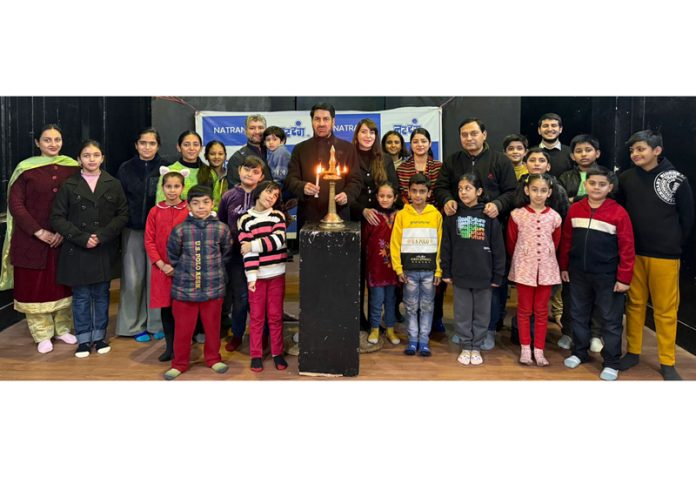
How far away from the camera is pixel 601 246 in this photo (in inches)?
137

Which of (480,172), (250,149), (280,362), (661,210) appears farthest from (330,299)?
(661,210)

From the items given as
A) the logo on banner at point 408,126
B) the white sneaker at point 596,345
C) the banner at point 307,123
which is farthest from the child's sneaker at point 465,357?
the logo on banner at point 408,126

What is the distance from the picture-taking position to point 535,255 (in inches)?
143

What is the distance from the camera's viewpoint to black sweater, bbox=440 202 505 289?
12.0 ft

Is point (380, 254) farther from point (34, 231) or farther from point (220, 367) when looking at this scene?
point (34, 231)

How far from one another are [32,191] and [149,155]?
2.67 ft

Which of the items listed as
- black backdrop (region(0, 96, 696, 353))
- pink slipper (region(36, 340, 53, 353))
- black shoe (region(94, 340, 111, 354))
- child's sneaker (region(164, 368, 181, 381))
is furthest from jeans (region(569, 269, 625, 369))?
pink slipper (region(36, 340, 53, 353))

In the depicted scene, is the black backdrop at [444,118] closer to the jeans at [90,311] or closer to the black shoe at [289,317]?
the jeans at [90,311]

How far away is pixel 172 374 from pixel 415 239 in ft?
5.85

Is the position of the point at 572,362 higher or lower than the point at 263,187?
lower

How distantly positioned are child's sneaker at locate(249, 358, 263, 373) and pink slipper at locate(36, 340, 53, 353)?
5.14ft

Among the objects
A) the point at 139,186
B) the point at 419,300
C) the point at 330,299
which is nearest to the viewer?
the point at 330,299

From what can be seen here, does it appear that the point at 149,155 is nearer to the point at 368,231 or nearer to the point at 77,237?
the point at 77,237

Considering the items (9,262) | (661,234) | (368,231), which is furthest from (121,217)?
(661,234)
